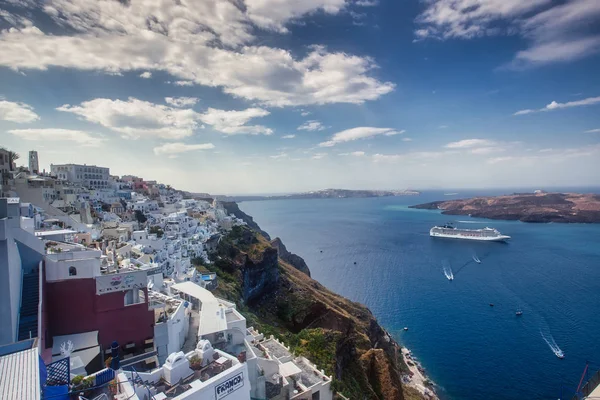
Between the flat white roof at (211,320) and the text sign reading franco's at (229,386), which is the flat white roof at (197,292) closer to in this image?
the flat white roof at (211,320)

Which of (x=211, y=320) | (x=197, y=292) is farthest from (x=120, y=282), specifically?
(x=197, y=292)

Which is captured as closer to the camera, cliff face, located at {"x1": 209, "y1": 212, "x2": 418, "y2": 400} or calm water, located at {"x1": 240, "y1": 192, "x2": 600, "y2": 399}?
cliff face, located at {"x1": 209, "y1": 212, "x2": 418, "y2": 400}

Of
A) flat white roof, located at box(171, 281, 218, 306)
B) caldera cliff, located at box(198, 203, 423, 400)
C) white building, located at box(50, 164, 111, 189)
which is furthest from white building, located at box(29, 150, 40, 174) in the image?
flat white roof, located at box(171, 281, 218, 306)

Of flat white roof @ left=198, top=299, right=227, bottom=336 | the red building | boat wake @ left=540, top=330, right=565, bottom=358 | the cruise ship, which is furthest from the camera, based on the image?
the cruise ship

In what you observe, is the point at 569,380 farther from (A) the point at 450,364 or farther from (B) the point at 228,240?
(B) the point at 228,240

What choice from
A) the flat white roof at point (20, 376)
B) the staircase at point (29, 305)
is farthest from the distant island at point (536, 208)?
the flat white roof at point (20, 376)

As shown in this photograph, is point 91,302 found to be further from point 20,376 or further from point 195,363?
point 20,376

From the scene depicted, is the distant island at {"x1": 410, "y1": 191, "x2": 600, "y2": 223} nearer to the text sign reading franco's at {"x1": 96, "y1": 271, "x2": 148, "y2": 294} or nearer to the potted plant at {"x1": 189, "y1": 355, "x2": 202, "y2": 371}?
the text sign reading franco's at {"x1": 96, "y1": 271, "x2": 148, "y2": 294}
